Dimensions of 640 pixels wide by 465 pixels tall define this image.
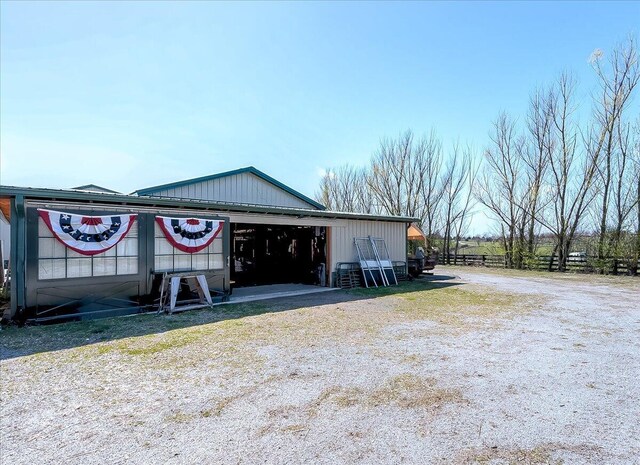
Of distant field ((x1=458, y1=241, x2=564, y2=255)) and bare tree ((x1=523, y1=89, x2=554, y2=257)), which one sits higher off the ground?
bare tree ((x1=523, y1=89, x2=554, y2=257))

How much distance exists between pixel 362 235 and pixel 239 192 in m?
5.66

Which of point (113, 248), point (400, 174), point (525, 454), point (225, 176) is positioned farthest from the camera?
point (400, 174)

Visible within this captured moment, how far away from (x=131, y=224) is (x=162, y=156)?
33.9ft

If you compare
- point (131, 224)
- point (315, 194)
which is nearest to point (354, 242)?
point (131, 224)

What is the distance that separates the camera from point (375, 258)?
39.0ft

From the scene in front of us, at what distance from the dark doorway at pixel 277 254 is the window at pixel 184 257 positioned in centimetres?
322

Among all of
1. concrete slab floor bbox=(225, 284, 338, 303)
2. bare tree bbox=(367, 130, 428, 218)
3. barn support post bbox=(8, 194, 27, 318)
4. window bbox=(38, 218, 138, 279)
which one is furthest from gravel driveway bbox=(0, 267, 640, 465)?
bare tree bbox=(367, 130, 428, 218)

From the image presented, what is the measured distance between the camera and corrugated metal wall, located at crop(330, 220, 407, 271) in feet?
36.2

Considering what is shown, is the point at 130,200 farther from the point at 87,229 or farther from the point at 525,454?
the point at 525,454

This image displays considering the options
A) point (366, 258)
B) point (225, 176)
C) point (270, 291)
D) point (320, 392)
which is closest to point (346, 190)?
point (225, 176)

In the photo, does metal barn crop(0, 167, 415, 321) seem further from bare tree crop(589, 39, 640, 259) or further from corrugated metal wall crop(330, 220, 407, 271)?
bare tree crop(589, 39, 640, 259)

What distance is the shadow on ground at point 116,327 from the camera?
463 centimetres

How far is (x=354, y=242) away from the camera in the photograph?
11492 millimetres

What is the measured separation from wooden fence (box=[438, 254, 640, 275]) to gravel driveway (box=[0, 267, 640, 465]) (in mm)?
12315
